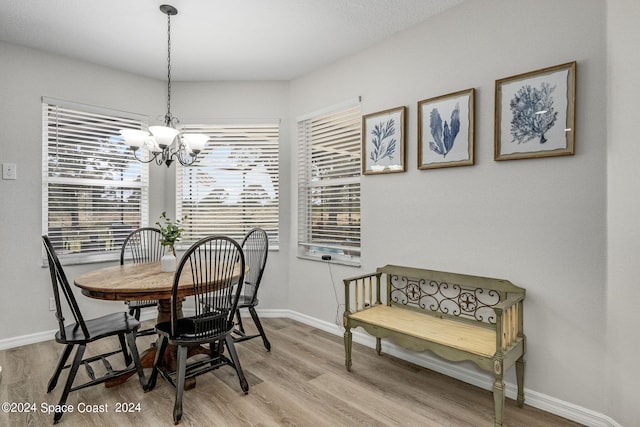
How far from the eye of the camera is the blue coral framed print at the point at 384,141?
2.87 meters

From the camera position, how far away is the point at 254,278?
3152 mm

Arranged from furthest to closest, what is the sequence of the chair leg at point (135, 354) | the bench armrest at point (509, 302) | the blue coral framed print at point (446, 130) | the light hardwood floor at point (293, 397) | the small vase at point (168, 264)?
the small vase at point (168, 264) < the blue coral framed print at point (446, 130) < the chair leg at point (135, 354) < the light hardwood floor at point (293, 397) < the bench armrest at point (509, 302)

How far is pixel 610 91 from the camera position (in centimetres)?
187

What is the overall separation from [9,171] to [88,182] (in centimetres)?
58

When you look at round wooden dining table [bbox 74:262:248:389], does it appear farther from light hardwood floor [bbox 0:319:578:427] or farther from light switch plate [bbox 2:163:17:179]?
light switch plate [bbox 2:163:17:179]

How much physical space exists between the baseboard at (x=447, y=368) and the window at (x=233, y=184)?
0.92 metres

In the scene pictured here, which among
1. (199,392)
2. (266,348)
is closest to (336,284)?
(266,348)

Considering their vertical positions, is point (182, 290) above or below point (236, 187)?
below

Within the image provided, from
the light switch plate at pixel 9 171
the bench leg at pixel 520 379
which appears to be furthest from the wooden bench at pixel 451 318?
the light switch plate at pixel 9 171

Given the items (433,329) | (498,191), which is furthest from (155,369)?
(498,191)

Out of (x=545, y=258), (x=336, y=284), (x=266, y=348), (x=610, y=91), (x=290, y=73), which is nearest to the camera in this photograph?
(x=610, y=91)

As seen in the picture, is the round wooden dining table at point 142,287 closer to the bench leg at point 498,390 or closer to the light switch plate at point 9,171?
the light switch plate at point 9,171

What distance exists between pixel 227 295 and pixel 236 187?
1.85 metres

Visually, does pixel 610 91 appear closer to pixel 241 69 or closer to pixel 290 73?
pixel 290 73
